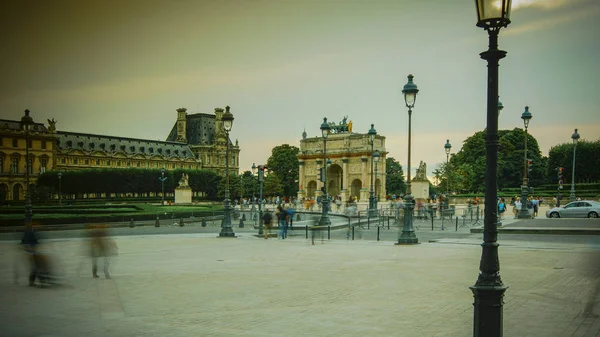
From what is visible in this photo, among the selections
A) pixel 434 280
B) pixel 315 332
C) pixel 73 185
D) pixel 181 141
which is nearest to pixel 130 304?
pixel 315 332

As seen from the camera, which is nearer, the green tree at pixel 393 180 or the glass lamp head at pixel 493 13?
the glass lamp head at pixel 493 13

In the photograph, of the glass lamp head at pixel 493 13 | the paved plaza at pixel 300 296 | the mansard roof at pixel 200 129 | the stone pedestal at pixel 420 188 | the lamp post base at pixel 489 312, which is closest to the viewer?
the lamp post base at pixel 489 312

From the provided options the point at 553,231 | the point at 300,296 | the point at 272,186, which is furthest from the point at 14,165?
the point at 300,296

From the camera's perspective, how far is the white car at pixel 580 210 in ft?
123

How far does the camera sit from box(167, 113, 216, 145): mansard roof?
→ 17212cm

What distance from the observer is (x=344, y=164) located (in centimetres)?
10456

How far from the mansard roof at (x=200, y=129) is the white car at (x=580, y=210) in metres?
141

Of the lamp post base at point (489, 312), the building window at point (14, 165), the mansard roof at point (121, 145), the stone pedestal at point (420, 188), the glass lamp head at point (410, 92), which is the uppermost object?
the mansard roof at point (121, 145)

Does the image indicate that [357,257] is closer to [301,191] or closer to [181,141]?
[301,191]

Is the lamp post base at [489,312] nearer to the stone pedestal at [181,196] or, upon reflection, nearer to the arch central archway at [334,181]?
the stone pedestal at [181,196]

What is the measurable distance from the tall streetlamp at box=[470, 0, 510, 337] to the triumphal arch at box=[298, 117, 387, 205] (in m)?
89.3

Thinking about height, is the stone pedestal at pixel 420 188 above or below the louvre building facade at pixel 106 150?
below

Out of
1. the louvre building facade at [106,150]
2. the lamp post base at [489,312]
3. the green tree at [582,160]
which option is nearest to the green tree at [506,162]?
the green tree at [582,160]

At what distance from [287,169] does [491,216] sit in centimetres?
12094
